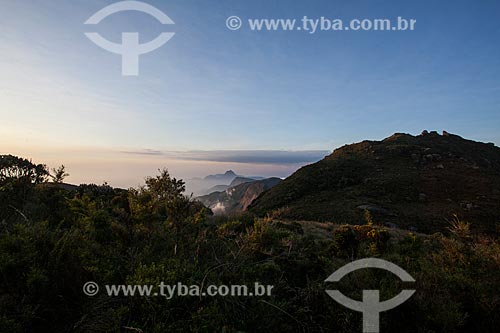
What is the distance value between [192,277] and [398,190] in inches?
1414

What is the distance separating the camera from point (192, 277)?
3.47 metres

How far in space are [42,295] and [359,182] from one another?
40.2 m

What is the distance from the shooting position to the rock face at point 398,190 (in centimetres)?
2575

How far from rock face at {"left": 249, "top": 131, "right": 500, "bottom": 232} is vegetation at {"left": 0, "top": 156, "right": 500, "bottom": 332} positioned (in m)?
18.7

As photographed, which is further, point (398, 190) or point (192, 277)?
point (398, 190)

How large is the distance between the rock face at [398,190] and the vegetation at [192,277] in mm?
18652

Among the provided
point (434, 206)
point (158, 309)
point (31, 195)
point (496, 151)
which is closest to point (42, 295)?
point (158, 309)

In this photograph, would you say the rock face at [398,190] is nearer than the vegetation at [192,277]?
No

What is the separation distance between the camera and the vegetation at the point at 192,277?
3002mm

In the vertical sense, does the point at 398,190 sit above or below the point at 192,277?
below

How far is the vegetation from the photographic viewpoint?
3002 mm

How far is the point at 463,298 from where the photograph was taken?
4145 mm

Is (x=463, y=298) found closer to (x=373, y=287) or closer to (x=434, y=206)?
(x=373, y=287)

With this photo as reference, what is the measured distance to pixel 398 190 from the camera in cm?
3341
